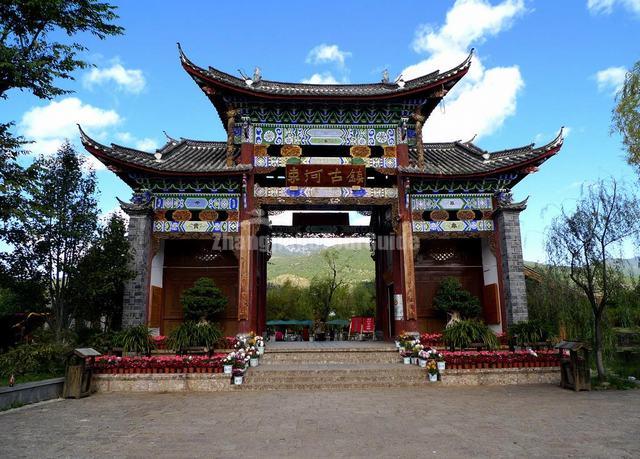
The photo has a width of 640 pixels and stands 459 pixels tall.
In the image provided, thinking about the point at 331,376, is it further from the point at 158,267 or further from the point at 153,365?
the point at 158,267

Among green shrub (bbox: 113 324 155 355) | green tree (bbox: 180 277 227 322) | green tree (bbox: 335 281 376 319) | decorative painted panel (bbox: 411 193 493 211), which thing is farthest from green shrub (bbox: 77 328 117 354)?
green tree (bbox: 335 281 376 319)

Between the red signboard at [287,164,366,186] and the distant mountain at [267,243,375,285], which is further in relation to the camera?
the distant mountain at [267,243,375,285]

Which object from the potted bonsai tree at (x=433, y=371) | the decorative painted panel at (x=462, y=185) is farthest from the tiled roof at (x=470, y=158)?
the potted bonsai tree at (x=433, y=371)

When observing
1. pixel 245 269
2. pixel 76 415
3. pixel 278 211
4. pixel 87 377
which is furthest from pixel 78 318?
pixel 278 211

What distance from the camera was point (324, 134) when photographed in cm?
1409

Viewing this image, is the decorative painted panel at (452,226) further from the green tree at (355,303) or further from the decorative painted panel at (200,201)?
the green tree at (355,303)

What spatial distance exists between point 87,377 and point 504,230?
39.7ft

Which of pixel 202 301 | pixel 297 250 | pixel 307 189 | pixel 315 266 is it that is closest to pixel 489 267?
pixel 307 189

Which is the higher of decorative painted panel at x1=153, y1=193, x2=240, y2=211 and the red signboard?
the red signboard

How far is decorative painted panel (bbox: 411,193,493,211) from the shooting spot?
14.0 meters

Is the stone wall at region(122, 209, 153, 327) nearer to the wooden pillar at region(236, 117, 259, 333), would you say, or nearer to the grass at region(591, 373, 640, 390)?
the wooden pillar at region(236, 117, 259, 333)

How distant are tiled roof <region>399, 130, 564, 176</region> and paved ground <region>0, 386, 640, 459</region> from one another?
23.6ft

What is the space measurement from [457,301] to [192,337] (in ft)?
27.1

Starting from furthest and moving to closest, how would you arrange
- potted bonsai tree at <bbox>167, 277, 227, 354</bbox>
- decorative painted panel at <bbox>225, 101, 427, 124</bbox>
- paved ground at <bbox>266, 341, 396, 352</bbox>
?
1. decorative painted panel at <bbox>225, 101, 427, 124</bbox>
2. paved ground at <bbox>266, 341, 396, 352</bbox>
3. potted bonsai tree at <bbox>167, 277, 227, 354</bbox>
